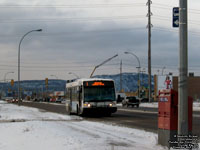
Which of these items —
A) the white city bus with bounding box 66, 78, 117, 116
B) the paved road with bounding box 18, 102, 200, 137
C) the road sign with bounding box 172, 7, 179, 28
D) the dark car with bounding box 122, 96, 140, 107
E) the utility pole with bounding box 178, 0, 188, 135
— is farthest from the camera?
the dark car with bounding box 122, 96, 140, 107

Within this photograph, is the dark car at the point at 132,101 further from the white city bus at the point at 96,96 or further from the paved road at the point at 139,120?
the white city bus at the point at 96,96

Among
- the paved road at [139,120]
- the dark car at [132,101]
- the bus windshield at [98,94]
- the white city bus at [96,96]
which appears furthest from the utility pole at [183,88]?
the dark car at [132,101]

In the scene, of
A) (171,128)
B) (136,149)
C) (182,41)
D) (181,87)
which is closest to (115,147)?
(136,149)

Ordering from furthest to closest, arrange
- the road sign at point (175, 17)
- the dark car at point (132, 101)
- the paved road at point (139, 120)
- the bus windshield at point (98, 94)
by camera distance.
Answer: the dark car at point (132, 101) → the bus windshield at point (98, 94) → the paved road at point (139, 120) → the road sign at point (175, 17)

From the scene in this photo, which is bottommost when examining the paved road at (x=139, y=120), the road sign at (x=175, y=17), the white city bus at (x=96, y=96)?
the paved road at (x=139, y=120)

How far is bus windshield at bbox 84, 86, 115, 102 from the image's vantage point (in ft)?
102

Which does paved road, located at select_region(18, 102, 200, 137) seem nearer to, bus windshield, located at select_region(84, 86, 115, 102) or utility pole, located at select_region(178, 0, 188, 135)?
bus windshield, located at select_region(84, 86, 115, 102)

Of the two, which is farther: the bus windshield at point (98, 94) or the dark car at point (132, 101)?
the dark car at point (132, 101)

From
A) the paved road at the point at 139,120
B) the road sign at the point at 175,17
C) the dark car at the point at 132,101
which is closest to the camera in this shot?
the road sign at the point at 175,17

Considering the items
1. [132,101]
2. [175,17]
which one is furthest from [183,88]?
[132,101]

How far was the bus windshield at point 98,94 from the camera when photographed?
31.1 metres

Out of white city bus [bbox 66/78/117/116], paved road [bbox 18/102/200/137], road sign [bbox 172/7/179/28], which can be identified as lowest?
paved road [bbox 18/102/200/137]

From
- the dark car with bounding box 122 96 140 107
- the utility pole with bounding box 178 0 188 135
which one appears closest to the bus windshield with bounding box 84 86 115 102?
the utility pole with bounding box 178 0 188 135

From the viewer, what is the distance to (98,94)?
103 ft
